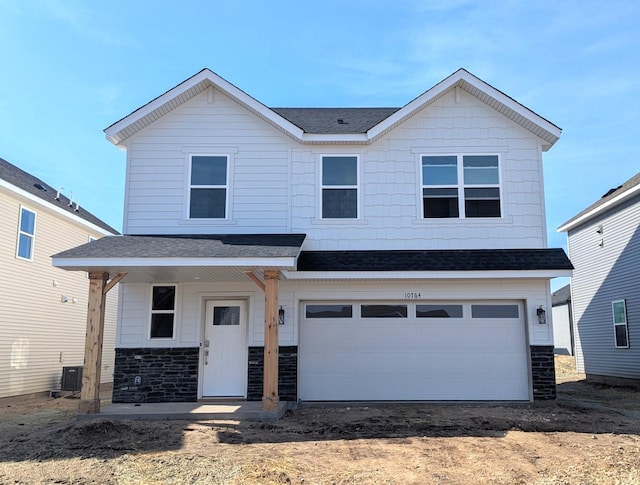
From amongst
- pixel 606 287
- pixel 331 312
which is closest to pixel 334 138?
pixel 331 312

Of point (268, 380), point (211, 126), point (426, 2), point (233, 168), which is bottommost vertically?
point (268, 380)

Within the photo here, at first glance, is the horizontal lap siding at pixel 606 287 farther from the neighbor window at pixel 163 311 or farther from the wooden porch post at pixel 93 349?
the wooden porch post at pixel 93 349

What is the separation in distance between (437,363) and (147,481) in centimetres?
701

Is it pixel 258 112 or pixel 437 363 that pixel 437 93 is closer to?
pixel 258 112

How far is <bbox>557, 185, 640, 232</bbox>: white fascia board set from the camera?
50.8ft

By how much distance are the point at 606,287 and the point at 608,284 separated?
192mm

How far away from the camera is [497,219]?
11.8 metres

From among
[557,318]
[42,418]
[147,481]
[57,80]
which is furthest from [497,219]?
[557,318]

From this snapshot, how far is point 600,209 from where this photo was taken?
56.6 ft

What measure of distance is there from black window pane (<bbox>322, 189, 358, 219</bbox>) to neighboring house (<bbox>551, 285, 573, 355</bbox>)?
2161 centimetres

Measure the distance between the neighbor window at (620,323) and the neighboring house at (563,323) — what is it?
12.7 m

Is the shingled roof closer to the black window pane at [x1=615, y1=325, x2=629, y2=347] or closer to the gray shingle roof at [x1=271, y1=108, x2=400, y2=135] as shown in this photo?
the black window pane at [x1=615, y1=325, x2=629, y2=347]

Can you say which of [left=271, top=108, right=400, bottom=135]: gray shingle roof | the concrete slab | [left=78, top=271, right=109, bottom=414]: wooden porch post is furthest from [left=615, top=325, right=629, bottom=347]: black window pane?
[left=78, top=271, right=109, bottom=414]: wooden porch post

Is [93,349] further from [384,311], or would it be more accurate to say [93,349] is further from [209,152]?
[384,311]
